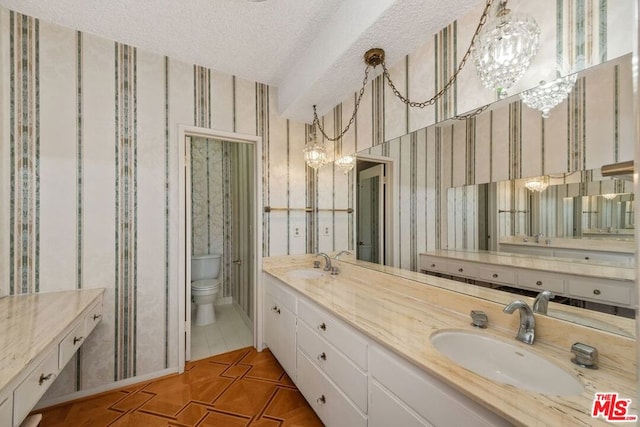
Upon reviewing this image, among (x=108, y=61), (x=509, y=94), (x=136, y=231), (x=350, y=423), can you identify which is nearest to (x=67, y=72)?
(x=108, y=61)

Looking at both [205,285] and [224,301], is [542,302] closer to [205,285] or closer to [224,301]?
[205,285]

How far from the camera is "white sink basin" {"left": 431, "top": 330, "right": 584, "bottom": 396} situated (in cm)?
83

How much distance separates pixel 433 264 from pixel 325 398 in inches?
38.7

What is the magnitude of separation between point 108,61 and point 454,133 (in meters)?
2.42

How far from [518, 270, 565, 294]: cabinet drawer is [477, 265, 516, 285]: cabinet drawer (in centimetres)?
3

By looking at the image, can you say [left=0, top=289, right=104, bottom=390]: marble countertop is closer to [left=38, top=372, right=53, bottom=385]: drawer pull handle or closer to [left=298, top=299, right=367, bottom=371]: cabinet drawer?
[left=38, top=372, right=53, bottom=385]: drawer pull handle

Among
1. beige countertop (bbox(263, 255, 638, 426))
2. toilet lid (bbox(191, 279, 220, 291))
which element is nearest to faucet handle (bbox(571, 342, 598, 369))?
beige countertop (bbox(263, 255, 638, 426))

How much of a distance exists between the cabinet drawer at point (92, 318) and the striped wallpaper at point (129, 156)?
0.40 feet

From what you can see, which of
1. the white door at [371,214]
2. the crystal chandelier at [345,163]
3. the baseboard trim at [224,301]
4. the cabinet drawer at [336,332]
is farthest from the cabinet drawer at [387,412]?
the baseboard trim at [224,301]

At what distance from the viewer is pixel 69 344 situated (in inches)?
51.3

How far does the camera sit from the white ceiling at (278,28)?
4.25 ft

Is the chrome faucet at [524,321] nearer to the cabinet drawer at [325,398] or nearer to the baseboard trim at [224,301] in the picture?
the cabinet drawer at [325,398]

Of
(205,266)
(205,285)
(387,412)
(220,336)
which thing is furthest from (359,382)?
(205,266)

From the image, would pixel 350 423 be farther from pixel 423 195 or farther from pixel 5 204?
pixel 5 204
